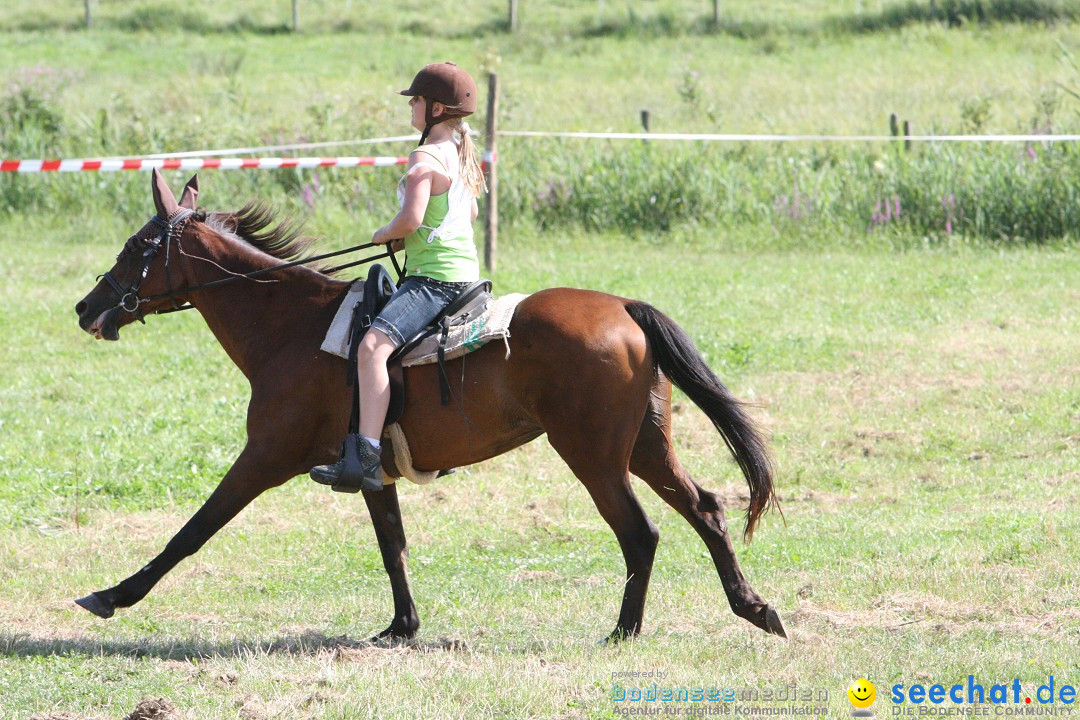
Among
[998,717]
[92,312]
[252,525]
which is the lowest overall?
[252,525]

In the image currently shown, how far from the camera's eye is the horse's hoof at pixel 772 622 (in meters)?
5.65

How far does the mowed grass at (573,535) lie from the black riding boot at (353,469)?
79cm

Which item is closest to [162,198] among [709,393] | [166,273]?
[166,273]

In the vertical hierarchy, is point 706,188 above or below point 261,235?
below

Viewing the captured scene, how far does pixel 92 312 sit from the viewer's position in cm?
618

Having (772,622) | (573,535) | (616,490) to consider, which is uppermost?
(616,490)

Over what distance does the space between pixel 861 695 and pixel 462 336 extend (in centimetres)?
237

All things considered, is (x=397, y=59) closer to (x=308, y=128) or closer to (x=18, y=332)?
(x=308, y=128)

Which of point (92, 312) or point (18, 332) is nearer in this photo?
point (92, 312)

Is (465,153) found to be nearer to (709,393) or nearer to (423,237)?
(423,237)

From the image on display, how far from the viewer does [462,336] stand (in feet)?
18.7

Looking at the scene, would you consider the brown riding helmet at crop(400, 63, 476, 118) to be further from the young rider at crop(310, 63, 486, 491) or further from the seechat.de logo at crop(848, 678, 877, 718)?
the seechat.de logo at crop(848, 678, 877, 718)

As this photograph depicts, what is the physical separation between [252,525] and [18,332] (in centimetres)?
548

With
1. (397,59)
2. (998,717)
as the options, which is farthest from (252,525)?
(397,59)
